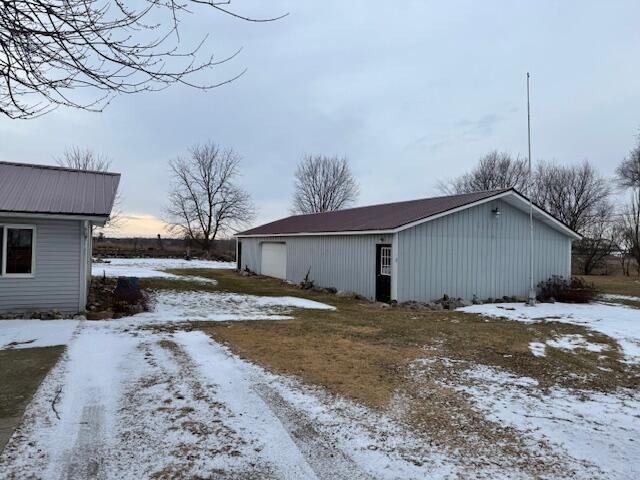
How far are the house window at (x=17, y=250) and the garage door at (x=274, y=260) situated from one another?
1439 centimetres

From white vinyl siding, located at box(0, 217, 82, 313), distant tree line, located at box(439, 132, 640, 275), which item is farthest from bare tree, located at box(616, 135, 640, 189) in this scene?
white vinyl siding, located at box(0, 217, 82, 313)

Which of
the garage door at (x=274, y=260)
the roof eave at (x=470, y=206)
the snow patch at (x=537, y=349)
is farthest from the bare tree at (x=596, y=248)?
the snow patch at (x=537, y=349)

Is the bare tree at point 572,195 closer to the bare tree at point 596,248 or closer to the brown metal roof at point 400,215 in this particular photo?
the bare tree at point 596,248

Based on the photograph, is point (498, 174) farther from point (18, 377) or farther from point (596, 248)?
point (18, 377)

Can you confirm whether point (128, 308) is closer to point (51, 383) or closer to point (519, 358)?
point (51, 383)

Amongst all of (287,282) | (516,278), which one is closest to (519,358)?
(516,278)

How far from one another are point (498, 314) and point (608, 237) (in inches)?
1253

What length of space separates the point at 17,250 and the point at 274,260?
635 inches

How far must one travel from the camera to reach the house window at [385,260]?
1575cm

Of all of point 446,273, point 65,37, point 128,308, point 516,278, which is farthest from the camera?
point 516,278

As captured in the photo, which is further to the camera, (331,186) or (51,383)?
(331,186)

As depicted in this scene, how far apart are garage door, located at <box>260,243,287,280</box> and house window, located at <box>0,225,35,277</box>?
14391 mm

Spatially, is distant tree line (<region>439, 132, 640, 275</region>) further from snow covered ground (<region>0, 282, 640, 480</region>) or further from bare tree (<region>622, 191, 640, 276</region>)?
snow covered ground (<region>0, 282, 640, 480</region>)

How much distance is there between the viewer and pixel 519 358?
7.88 metres
